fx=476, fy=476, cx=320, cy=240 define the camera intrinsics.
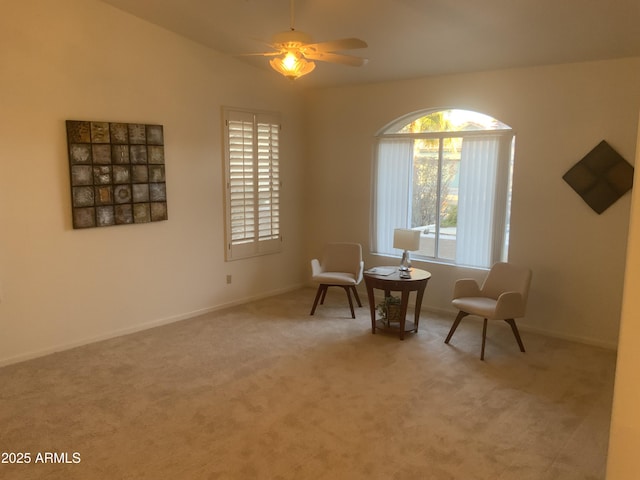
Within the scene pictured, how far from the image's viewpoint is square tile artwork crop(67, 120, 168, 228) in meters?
4.33

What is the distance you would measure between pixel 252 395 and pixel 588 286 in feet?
10.9

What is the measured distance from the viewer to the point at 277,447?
9.52ft

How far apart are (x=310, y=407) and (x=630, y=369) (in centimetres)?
224

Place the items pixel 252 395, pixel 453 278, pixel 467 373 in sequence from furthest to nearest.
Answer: pixel 453 278 → pixel 467 373 → pixel 252 395

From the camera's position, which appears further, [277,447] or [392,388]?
[392,388]

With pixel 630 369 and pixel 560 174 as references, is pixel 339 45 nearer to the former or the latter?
pixel 630 369

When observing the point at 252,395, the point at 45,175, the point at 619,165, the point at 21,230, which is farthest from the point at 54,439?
the point at 619,165

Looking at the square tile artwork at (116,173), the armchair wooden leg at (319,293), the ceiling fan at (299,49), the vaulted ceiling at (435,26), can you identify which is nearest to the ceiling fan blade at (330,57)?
the ceiling fan at (299,49)

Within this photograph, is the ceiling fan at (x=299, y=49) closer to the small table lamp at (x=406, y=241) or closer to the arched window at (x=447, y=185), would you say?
the small table lamp at (x=406, y=241)

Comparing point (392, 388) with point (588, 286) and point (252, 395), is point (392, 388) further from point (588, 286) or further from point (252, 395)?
point (588, 286)

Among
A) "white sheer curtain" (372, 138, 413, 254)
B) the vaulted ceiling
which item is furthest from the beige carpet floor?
the vaulted ceiling

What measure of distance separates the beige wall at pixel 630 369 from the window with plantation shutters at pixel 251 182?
4.61 metres

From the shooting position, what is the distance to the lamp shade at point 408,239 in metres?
5.05

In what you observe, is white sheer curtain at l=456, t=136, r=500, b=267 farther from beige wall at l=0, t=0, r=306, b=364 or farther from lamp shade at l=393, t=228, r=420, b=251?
beige wall at l=0, t=0, r=306, b=364
